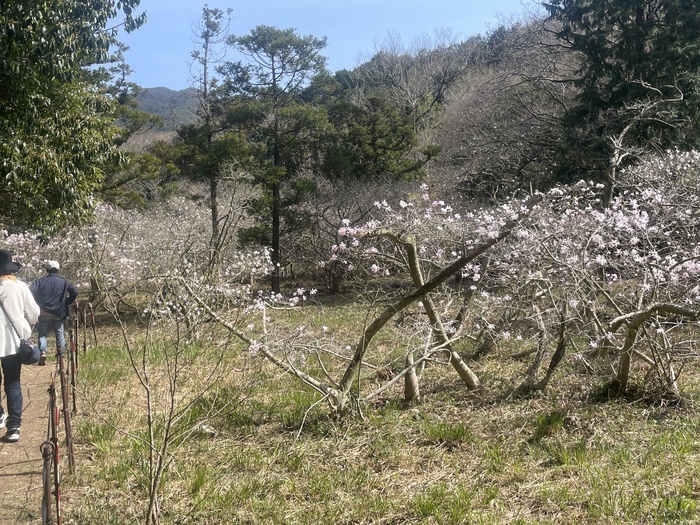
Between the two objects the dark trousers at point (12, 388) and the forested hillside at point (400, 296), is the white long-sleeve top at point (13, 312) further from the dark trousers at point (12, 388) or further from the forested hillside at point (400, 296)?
the forested hillside at point (400, 296)

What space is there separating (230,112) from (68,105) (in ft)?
27.5

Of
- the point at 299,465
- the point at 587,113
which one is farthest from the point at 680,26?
the point at 299,465

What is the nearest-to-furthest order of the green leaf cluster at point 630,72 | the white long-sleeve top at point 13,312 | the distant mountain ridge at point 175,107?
the white long-sleeve top at point 13,312, the green leaf cluster at point 630,72, the distant mountain ridge at point 175,107

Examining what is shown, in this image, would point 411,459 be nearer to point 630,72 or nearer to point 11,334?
point 11,334

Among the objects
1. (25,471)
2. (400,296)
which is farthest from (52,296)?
(400,296)

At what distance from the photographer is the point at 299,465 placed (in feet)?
13.2

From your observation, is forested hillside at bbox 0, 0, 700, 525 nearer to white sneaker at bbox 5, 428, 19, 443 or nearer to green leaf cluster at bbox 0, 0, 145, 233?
green leaf cluster at bbox 0, 0, 145, 233

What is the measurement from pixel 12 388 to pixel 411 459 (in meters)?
2.99

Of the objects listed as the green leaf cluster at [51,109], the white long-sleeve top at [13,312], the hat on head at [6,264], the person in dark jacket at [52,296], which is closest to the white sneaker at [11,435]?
the white long-sleeve top at [13,312]

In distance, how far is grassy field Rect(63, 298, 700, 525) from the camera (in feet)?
10.7

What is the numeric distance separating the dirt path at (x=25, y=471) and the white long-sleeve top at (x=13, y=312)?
38 cm

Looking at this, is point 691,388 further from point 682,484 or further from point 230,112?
point 230,112

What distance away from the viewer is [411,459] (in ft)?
13.3

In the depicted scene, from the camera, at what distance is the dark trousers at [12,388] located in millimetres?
4355
